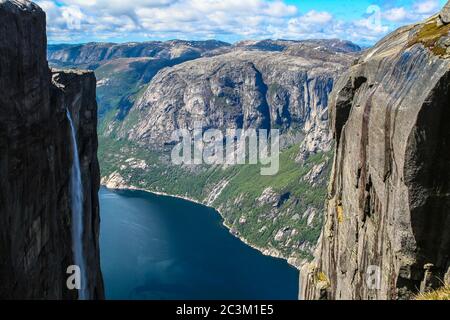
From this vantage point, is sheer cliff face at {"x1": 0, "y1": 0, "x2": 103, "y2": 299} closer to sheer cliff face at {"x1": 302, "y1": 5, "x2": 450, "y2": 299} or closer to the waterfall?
the waterfall

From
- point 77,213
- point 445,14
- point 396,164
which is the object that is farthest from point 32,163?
point 445,14

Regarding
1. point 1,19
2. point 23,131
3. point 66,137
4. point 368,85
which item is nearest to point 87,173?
point 66,137

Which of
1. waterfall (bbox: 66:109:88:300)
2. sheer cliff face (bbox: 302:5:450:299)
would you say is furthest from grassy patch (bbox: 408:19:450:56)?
waterfall (bbox: 66:109:88:300)

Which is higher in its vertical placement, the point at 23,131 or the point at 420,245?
the point at 23,131
